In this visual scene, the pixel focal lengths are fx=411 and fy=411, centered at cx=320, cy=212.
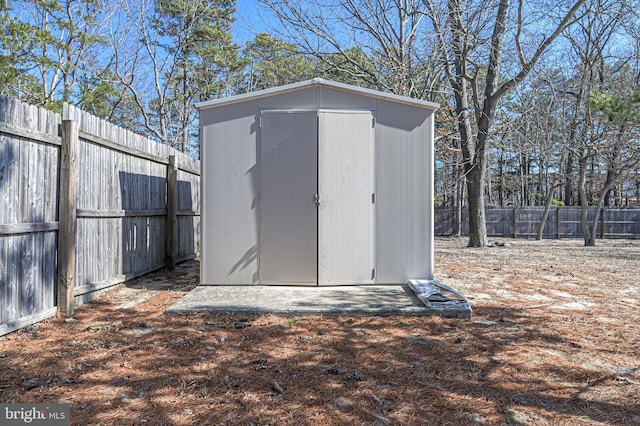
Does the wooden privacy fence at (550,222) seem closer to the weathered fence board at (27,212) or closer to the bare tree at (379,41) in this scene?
the bare tree at (379,41)

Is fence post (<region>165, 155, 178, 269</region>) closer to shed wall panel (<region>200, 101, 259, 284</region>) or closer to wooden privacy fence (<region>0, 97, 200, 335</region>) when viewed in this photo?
wooden privacy fence (<region>0, 97, 200, 335</region>)

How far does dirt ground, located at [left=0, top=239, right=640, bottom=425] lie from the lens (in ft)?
7.06

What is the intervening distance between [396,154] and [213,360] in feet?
11.0

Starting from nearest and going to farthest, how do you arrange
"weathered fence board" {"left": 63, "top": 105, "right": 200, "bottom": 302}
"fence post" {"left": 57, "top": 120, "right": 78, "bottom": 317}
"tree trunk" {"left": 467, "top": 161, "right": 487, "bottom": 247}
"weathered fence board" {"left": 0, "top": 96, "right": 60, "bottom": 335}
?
1. "weathered fence board" {"left": 0, "top": 96, "right": 60, "bottom": 335}
2. "fence post" {"left": 57, "top": 120, "right": 78, "bottom": 317}
3. "weathered fence board" {"left": 63, "top": 105, "right": 200, "bottom": 302}
4. "tree trunk" {"left": 467, "top": 161, "right": 487, "bottom": 247}

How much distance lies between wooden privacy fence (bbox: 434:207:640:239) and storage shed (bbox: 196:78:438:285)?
13.0m

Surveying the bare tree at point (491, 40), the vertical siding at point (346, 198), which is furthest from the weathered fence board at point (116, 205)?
the bare tree at point (491, 40)

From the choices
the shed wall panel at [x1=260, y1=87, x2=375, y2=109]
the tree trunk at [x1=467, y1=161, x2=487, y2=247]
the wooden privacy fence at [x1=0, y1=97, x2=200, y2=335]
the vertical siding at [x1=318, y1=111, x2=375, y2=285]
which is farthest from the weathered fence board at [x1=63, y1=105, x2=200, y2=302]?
the tree trunk at [x1=467, y1=161, x2=487, y2=247]

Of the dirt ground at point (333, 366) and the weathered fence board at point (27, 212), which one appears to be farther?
the weathered fence board at point (27, 212)

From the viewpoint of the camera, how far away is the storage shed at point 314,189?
5102mm

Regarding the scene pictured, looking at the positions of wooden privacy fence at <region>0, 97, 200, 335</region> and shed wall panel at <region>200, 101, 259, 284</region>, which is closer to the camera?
wooden privacy fence at <region>0, 97, 200, 335</region>

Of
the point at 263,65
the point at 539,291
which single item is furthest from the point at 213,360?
the point at 263,65

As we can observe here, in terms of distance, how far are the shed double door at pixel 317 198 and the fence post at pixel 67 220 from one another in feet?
6.63

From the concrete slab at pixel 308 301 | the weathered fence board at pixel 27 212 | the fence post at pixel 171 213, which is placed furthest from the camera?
the fence post at pixel 171 213

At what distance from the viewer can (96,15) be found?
42.6 ft
